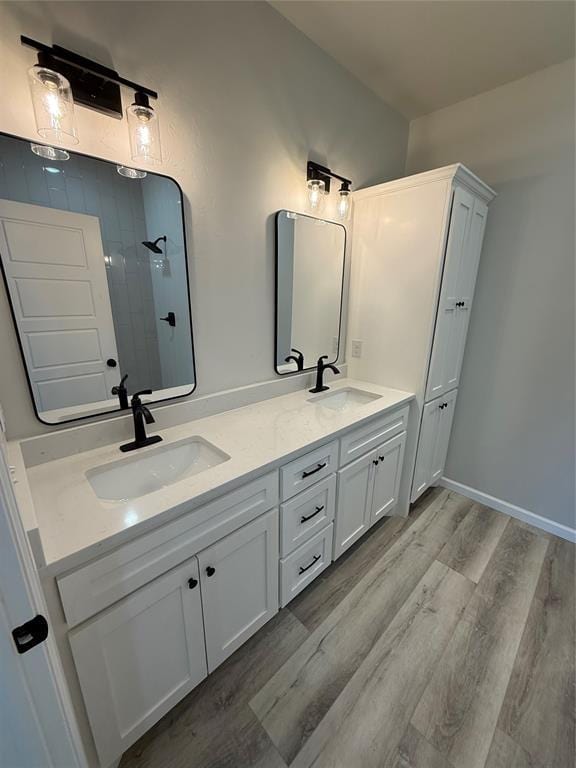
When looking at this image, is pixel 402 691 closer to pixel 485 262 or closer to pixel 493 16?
pixel 485 262

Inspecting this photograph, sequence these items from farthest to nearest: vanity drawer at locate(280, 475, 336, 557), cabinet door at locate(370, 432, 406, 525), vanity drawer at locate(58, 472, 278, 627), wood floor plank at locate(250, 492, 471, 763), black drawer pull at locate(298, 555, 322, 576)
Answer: cabinet door at locate(370, 432, 406, 525)
black drawer pull at locate(298, 555, 322, 576)
vanity drawer at locate(280, 475, 336, 557)
wood floor plank at locate(250, 492, 471, 763)
vanity drawer at locate(58, 472, 278, 627)

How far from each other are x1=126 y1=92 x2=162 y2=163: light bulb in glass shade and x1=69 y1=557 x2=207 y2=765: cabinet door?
1.38 metres

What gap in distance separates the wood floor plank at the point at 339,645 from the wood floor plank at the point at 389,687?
0.11 feet

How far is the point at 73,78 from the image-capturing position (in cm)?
96

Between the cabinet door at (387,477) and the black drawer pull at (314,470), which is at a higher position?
the black drawer pull at (314,470)

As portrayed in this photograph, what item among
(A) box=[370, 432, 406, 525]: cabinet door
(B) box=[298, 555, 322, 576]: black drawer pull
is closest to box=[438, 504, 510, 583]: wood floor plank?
(A) box=[370, 432, 406, 525]: cabinet door

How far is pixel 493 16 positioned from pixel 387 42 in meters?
0.45

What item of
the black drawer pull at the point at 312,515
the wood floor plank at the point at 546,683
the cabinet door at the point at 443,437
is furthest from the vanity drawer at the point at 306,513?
the cabinet door at the point at 443,437

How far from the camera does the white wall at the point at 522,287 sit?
176 cm

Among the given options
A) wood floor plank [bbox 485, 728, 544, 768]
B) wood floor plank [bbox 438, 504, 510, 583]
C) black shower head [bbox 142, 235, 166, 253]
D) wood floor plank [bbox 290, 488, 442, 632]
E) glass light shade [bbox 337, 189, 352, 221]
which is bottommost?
wood floor plank [bbox 485, 728, 544, 768]

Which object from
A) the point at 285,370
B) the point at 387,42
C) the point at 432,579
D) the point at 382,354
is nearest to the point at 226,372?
the point at 285,370

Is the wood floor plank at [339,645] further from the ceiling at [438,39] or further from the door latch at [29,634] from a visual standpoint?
the ceiling at [438,39]

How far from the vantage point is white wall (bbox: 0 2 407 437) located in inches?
38.8

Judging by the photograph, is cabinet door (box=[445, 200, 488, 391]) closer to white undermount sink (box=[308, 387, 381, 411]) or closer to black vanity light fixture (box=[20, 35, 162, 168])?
white undermount sink (box=[308, 387, 381, 411])
